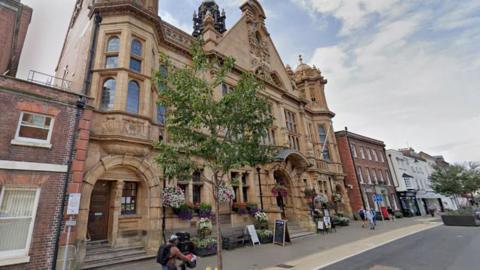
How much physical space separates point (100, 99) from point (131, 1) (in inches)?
223

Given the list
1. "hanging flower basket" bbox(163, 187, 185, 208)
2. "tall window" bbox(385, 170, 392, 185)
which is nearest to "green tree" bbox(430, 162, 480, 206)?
"tall window" bbox(385, 170, 392, 185)

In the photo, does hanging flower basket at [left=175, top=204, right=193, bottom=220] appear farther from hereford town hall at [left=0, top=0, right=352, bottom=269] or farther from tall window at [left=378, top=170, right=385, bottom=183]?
tall window at [left=378, top=170, right=385, bottom=183]

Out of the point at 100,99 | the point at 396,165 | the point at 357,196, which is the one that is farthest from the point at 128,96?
the point at 396,165

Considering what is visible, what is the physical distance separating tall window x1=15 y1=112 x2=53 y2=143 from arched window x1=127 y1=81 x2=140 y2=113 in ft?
10.9

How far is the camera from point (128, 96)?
11.7 meters

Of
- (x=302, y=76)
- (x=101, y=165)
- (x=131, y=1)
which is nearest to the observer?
(x=101, y=165)

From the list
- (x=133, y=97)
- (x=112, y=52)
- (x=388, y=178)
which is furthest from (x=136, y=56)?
(x=388, y=178)

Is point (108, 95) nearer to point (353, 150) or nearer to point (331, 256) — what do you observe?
point (331, 256)

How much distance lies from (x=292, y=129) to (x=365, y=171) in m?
14.5

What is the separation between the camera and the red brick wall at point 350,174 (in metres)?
28.0

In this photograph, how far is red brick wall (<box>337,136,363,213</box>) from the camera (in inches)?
1103

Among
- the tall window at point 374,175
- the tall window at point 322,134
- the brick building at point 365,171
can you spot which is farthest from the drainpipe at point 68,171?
the tall window at point 374,175

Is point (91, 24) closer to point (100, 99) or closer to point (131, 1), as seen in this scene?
point (131, 1)

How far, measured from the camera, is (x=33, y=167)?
800 cm
